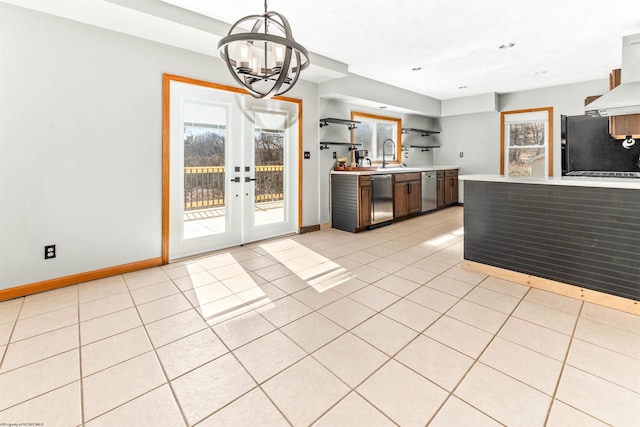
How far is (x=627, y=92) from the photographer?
8.60 feet

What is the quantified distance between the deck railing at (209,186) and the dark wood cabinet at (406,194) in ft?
8.09

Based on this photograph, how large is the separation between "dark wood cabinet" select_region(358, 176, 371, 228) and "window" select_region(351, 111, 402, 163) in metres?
1.27

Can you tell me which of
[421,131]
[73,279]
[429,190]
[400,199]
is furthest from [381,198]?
[73,279]

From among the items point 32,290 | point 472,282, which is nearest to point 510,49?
point 472,282

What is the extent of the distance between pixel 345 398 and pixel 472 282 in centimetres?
197

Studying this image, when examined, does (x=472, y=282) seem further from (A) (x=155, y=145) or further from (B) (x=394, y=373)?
(A) (x=155, y=145)

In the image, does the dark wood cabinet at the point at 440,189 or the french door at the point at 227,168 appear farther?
the dark wood cabinet at the point at 440,189

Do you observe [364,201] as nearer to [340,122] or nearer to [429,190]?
[340,122]

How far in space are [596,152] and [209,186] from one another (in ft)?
17.5

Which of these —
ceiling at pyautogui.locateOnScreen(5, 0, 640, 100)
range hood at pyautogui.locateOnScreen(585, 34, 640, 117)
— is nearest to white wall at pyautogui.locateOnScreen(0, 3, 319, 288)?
ceiling at pyautogui.locateOnScreen(5, 0, 640, 100)

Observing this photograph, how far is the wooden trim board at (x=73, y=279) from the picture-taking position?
2652 millimetres

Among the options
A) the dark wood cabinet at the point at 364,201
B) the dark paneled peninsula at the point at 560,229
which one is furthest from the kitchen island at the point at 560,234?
the dark wood cabinet at the point at 364,201

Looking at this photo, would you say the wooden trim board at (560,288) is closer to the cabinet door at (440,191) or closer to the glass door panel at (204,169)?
the glass door panel at (204,169)

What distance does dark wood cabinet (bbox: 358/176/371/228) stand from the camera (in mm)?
4988
